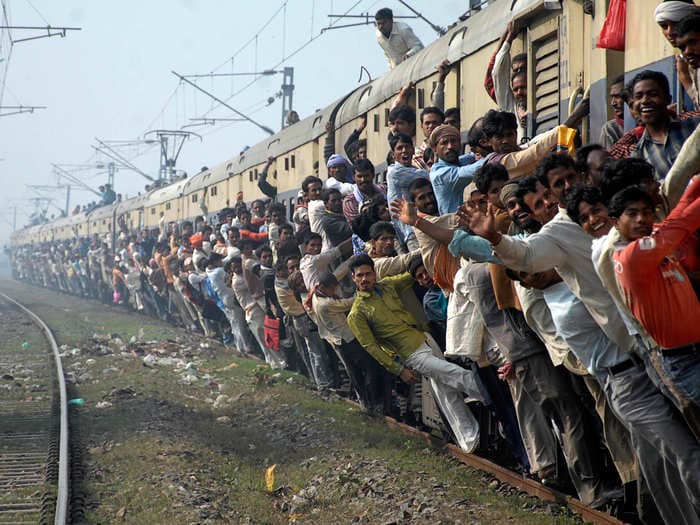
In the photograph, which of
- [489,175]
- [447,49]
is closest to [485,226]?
[489,175]

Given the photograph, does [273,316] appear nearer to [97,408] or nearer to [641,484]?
[97,408]

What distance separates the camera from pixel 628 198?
4.38 metres

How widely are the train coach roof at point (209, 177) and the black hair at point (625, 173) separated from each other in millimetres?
17105

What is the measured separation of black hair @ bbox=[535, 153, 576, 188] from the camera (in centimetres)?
541

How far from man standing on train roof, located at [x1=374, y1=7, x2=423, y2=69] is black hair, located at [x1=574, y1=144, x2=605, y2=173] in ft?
24.3

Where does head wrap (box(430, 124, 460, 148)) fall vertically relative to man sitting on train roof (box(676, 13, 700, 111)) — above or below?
below

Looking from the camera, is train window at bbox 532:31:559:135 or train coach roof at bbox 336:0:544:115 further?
train coach roof at bbox 336:0:544:115

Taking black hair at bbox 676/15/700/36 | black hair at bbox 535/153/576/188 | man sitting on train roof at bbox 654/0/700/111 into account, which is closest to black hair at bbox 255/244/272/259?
black hair at bbox 535/153/576/188

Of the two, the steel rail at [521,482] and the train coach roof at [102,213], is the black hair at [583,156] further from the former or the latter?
the train coach roof at [102,213]

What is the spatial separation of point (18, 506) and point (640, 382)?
5215mm

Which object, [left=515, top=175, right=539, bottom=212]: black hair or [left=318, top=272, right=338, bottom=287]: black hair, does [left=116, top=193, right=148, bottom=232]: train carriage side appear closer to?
[left=318, top=272, right=338, bottom=287]: black hair

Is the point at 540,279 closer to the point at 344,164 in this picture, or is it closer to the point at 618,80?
the point at 618,80

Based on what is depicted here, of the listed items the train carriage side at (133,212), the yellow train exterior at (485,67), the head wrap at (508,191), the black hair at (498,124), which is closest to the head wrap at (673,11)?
the yellow train exterior at (485,67)

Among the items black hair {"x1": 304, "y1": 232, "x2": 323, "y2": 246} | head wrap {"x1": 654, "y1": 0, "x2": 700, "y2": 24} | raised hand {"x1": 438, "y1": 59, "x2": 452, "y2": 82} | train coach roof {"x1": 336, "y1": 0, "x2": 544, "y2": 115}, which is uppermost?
train coach roof {"x1": 336, "y1": 0, "x2": 544, "y2": 115}
